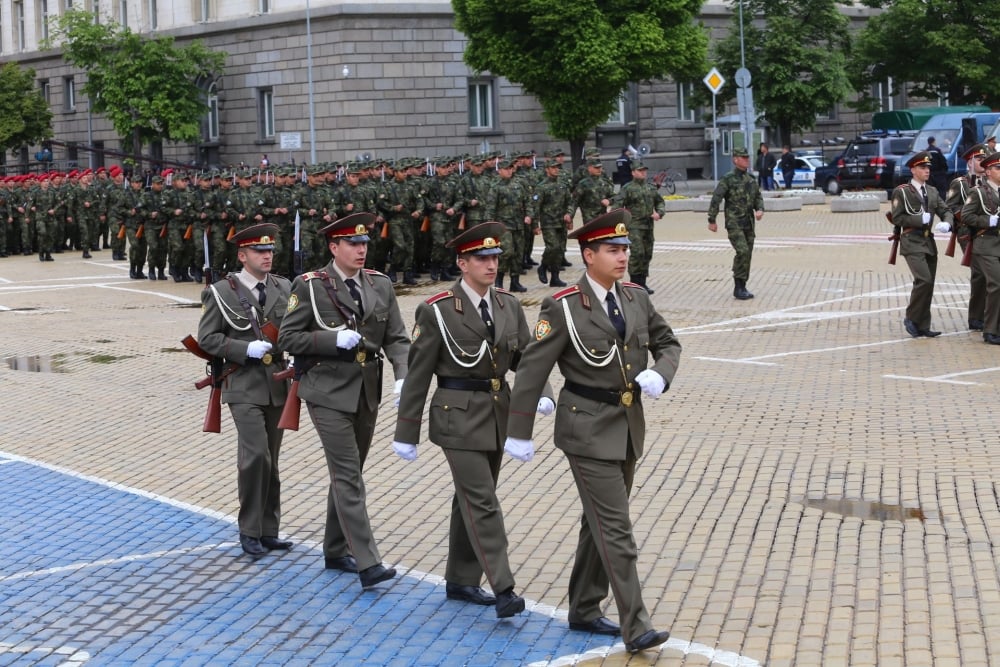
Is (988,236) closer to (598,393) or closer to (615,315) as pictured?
(615,315)

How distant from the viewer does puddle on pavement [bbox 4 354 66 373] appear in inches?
692

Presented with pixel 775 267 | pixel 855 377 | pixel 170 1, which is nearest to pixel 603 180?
pixel 775 267

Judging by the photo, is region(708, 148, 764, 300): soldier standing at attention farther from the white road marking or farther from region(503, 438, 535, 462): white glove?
region(503, 438, 535, 462): white glove

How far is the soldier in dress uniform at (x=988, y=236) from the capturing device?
16.5 m

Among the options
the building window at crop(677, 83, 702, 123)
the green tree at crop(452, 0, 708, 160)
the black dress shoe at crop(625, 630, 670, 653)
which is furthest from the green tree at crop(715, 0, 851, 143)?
the black dress shoe at crop(625, 630, 670, 653)

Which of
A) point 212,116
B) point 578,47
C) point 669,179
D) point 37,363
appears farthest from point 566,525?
point 212,116

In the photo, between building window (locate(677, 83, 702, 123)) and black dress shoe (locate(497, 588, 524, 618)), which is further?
building window (locate(677, 83, 702, 123))

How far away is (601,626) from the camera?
7.51 meters

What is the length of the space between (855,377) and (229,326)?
7284mm

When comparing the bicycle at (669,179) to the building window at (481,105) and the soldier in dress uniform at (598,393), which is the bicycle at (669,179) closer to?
the building window at (481,105)

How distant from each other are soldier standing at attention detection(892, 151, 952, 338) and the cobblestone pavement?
35 cm

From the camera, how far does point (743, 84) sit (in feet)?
120

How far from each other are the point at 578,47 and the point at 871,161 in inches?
341

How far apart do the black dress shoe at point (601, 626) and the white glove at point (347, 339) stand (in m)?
1.92
